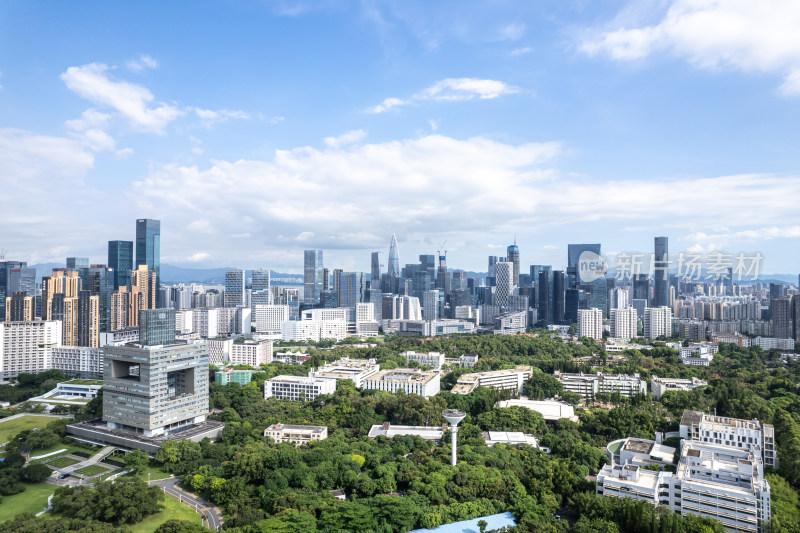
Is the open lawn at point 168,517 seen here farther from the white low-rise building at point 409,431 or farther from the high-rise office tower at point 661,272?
the high-rise office tower at point 661,272

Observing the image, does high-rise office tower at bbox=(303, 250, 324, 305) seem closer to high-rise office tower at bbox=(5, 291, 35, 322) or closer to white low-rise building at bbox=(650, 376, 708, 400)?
high-rise office tower at bbox=(5, 291, 35, 322)

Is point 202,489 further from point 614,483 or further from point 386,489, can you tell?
point 614,483

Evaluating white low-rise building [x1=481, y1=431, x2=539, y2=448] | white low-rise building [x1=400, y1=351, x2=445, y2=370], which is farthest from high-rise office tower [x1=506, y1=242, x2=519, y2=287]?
white low-rise building [x1=481, y1=431, x2=539, y2=448]

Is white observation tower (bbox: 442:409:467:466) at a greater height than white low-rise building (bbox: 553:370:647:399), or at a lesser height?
greater

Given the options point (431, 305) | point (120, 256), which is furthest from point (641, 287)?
point (120, 256)

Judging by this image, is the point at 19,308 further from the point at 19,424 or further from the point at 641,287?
the point at 641,287

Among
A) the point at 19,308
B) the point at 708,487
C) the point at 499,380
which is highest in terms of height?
the point at 19,308

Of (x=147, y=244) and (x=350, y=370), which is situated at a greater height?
(x=147, y=244)
